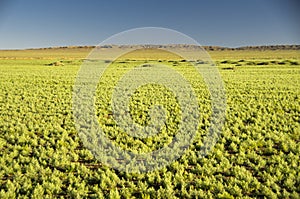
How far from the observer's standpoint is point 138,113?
47.7 feet

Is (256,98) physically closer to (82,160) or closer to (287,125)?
(287,125)

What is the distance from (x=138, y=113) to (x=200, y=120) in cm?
307

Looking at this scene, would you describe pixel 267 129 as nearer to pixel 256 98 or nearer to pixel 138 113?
pixel 138 113

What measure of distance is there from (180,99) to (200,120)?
6.25 meters

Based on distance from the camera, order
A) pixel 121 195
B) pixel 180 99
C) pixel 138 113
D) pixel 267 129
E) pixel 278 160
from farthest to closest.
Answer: pixel 180 99
pixel 138 113
pixel 267 129
pixel 278 160
pixel 121 195

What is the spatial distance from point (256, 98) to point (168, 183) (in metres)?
14.6

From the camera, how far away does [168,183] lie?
6664 millimetres

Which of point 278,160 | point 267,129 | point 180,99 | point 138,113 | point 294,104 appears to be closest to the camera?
point 278,160

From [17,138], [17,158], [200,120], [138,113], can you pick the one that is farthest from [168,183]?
[138,113]

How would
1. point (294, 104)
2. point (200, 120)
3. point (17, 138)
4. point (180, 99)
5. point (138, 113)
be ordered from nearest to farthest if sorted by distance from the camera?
point (17, 138), point (200, 120), point (138, 113), point (294, 104), point (180, 99)

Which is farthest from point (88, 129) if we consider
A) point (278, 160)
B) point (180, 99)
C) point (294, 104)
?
point (294, 104)

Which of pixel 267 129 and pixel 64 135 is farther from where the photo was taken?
pixel 267 129

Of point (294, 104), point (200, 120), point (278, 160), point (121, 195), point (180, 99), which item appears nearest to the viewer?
point (121, 195)

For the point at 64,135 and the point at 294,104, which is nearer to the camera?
the point at 64,135
